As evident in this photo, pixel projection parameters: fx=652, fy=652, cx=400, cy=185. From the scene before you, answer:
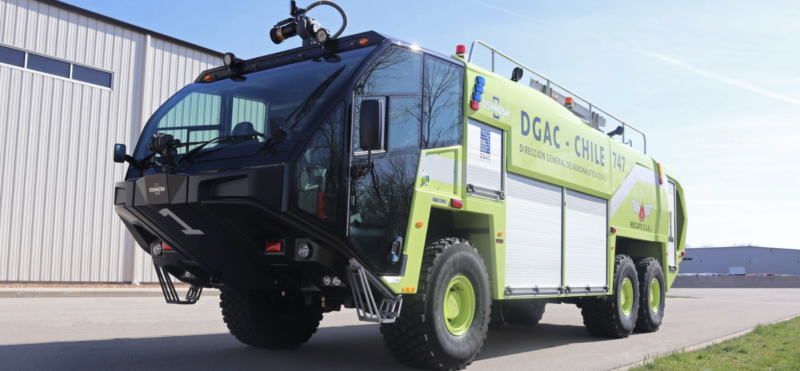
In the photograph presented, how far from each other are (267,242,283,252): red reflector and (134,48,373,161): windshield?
2.60 ft

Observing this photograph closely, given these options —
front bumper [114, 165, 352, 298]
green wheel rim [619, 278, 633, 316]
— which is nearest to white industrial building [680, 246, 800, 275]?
green wheel rim [619, 278, 633, 316]

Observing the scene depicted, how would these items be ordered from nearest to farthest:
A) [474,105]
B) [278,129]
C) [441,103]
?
[278,129] < [441,103] < [474,105]

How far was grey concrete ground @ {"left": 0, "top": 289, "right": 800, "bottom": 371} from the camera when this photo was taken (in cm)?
633

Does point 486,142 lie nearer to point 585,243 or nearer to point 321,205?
point 321,205

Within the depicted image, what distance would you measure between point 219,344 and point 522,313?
5.58 metres

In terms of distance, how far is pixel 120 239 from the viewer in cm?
2036

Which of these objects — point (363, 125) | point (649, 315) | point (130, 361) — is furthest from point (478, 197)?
point (649, 315)

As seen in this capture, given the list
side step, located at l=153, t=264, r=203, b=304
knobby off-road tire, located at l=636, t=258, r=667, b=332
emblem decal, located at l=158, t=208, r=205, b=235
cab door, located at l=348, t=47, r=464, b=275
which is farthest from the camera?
knobby off-road tire, located at l=636, t=258, r=667, b=332

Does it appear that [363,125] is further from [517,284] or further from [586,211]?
[586,211]

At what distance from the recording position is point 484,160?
6.75 m

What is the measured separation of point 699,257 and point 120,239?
8400 centimetres

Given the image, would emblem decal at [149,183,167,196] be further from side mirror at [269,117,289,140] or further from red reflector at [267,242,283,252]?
side mirror at [269,117,289,140]

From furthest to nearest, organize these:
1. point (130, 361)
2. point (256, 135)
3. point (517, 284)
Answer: point (517, 284), point (130, 361), point (256, 135)

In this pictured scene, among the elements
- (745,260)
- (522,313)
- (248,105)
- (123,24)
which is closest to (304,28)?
(248,105)
